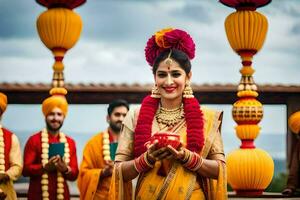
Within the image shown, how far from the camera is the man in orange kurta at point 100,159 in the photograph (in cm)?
746

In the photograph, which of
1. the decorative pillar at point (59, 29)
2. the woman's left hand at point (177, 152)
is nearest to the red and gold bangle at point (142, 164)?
the woman's left hand at point (177, 152)

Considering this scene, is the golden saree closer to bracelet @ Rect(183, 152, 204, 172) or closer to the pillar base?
bracelet @ Rect(183, 152, 204, 172)

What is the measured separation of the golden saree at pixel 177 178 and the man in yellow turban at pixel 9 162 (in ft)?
7.33

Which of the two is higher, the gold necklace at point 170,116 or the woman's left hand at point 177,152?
the gold necklace at point 170,116

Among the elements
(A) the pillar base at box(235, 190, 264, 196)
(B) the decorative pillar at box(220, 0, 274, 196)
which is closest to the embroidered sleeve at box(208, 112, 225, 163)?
(B) the decorative pillar at box(220, 0, 274, 196)

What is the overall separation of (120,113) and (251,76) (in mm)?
2167

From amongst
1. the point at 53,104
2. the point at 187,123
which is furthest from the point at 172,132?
the point at 53,104

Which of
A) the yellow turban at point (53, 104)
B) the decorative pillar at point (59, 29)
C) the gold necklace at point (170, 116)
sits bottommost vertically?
the gold necklace at point (170, 116)

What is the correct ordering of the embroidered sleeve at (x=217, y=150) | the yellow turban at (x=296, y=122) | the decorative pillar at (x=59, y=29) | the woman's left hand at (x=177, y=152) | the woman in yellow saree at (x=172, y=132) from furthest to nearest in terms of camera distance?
the yellow turban at (x=296, y=122)
the decorative pillar at (x=59, y=29)
the embroidered sleeve at (x=217, y=150)
the woman in yellow saree at (x=172, y=132)
the woman's left hand at (x=177, y=152)

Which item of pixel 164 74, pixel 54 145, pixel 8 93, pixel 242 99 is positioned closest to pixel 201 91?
pixel 242 99

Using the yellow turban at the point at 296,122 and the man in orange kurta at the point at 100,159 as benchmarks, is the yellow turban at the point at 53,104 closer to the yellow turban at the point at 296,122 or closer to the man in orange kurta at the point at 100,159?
the man in orange kurta at the point at 100,159

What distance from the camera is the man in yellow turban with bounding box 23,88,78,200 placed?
24.3ft

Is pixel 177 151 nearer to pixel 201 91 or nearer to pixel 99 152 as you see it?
pixel 99 152

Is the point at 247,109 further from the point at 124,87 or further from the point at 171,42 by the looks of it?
the point at 171,42
